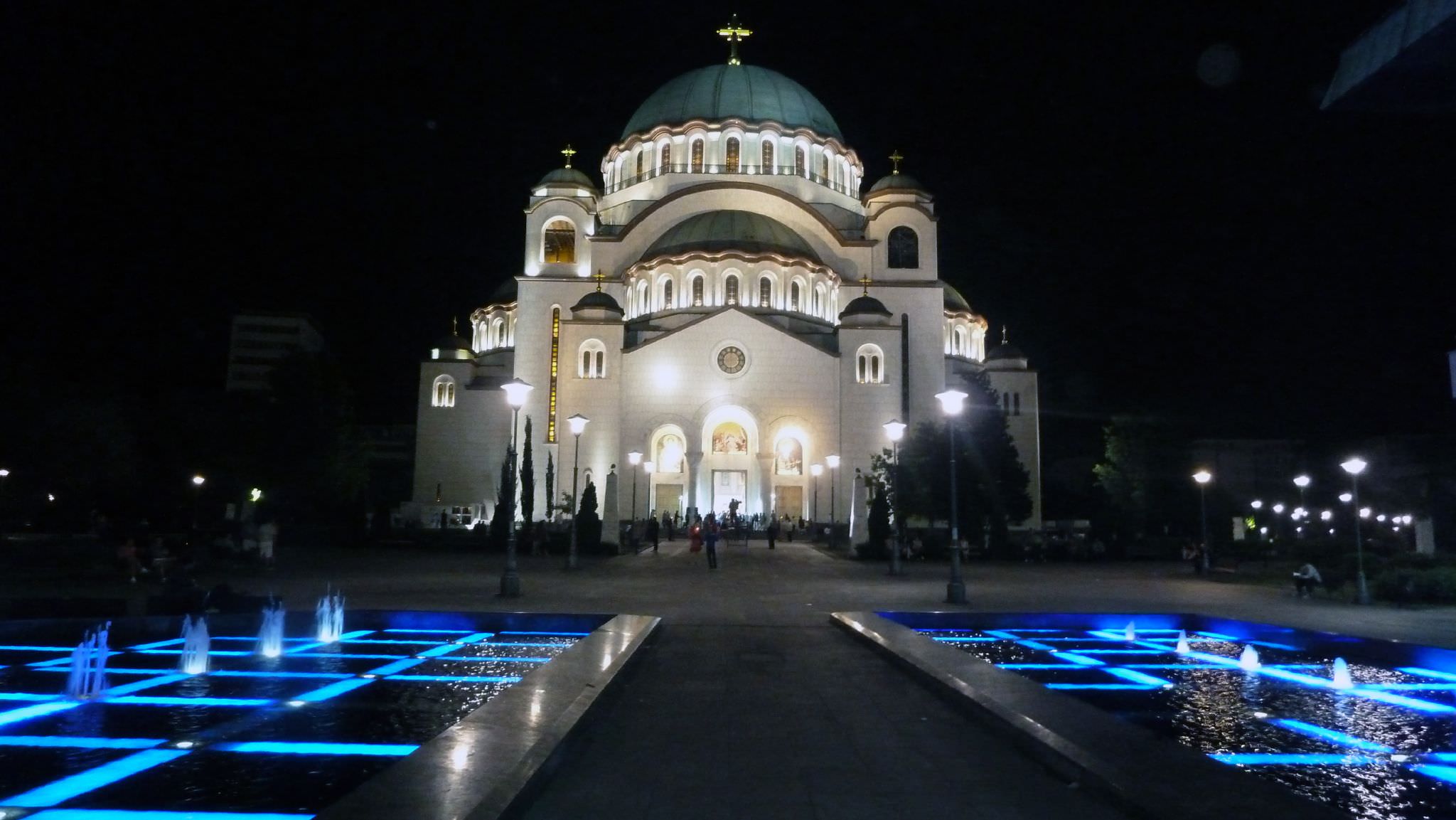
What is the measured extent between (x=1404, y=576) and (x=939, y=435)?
18419 millimetres

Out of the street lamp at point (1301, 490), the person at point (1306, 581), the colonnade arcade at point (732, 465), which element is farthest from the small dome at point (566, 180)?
the person at point (1306, 581)

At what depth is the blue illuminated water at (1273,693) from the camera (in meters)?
4.99

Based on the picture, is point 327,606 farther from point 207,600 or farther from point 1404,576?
point 1404,576

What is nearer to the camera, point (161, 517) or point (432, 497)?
point (161, 517)

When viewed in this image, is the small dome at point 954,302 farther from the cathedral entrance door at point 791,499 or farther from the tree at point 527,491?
the tree at point 527,491

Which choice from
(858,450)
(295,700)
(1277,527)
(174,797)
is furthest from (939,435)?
(1277,527)

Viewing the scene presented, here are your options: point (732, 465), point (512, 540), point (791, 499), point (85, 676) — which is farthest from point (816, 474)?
point (85, 676)

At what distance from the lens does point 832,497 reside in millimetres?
36656

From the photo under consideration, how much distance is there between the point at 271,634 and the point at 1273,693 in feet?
30.2

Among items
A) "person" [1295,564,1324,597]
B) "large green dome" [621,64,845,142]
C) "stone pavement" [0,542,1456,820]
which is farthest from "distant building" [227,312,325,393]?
"person" [1295,564,1324,597]

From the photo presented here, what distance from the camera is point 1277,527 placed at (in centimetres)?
5709

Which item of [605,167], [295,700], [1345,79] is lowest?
[295,700]

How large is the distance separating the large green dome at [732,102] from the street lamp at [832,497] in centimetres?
1810

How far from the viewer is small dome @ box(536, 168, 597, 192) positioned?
151ft
